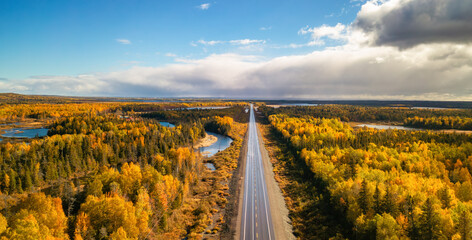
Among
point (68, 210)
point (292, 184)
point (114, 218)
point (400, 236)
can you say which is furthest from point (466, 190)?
point (68, 210)

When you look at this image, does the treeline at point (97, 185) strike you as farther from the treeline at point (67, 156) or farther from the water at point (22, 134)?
the water at point (22, 134)

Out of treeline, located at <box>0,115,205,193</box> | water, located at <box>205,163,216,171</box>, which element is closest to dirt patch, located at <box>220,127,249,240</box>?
water, located at <box>205,163,216,171</box>

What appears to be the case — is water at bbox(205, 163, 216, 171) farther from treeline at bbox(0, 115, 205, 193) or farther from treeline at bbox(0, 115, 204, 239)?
treeline at bbox(0, 115, 205, 193)

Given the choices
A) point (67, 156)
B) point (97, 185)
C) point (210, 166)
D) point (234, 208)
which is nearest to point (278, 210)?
point (234, 208)

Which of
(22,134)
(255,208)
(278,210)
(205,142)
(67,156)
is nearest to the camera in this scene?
(278,210)

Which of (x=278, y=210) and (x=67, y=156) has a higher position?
(x=67, y=156)

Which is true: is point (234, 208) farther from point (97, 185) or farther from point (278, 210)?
point (97, 185)

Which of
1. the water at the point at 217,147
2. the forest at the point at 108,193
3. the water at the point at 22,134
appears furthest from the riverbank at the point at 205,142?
the water at the point at 22,134

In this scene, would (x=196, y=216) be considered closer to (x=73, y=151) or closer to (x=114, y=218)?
(x=114, y=218)

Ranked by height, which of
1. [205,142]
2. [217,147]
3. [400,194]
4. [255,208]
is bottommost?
[255,208]
